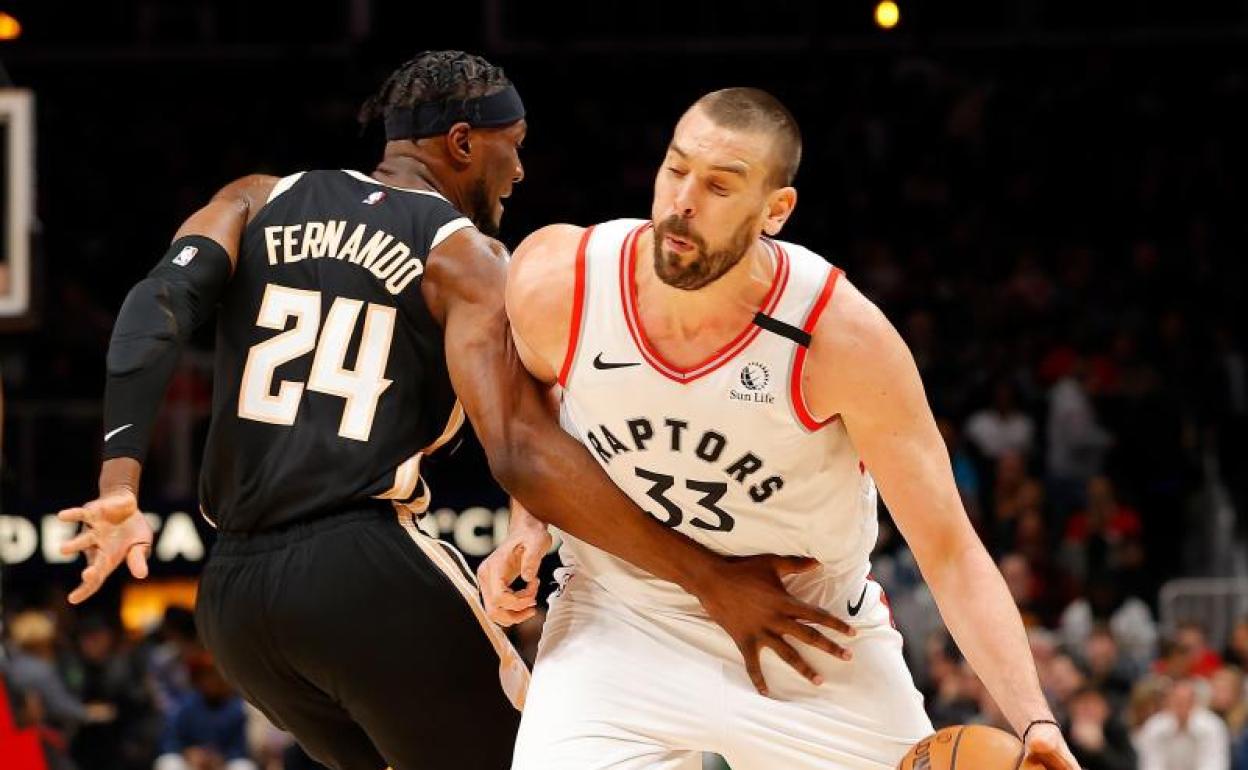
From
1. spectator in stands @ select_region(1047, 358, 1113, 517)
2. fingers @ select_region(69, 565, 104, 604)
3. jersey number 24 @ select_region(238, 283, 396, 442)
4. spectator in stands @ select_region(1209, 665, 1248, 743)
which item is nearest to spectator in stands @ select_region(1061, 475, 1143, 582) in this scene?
spectator in stands @ select_region(1047, 358, 1113, 517)

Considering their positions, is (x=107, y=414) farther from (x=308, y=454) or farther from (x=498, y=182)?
(x=498, y=182)

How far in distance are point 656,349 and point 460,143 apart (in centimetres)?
104

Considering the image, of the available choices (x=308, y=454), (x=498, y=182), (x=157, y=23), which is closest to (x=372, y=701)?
(x=308, y=454)

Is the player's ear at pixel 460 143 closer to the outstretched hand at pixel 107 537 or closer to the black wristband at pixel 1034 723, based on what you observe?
the outstretched hand at pixel 107 537

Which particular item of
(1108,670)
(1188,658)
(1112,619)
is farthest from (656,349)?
(1112,619)

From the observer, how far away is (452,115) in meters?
4.87

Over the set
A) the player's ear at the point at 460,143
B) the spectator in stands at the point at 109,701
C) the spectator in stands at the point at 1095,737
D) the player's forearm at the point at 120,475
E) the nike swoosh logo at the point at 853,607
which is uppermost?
the player's ear at the point at 460,143

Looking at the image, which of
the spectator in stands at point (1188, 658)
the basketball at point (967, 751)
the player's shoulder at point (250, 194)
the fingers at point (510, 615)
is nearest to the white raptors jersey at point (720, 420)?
the fingers at point (510, 615)

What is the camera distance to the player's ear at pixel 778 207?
4.03m

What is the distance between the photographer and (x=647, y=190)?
56.6ft

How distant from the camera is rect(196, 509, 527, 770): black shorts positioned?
447 cm

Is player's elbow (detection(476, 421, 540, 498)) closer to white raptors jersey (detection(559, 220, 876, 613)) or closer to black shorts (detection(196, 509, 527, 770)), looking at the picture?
white raptors jersey (detection(559, 220, 876, 613))

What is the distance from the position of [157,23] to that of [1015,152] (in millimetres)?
7978

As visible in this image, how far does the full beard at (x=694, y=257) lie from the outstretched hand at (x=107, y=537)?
1.22 meters
